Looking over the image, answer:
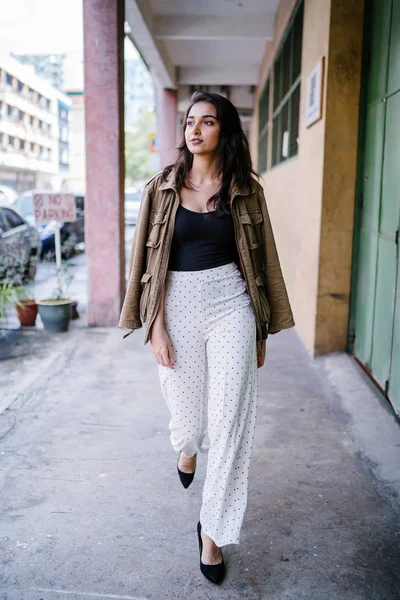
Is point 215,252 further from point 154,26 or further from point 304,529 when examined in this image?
point 154,26

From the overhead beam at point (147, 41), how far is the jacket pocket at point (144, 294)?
6.14 meters

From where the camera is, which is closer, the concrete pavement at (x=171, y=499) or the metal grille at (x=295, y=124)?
the concrete pavement at (x=171, y=499)

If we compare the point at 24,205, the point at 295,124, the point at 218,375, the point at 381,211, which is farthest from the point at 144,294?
the point at 24,205

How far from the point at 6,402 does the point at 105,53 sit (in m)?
4.19

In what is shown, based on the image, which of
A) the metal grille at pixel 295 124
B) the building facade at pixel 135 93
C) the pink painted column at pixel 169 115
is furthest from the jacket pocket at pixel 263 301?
the building facade at pixel 135 93

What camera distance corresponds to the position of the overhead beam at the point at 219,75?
12.9m

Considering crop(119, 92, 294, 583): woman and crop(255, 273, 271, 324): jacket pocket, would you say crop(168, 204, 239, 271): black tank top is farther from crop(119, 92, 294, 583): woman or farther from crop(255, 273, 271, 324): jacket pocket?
crop(255, 273, 271, 324): jacket pocket

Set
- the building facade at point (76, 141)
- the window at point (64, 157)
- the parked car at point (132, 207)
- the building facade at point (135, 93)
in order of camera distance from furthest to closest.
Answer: the building facade at point (135, 93), the building facade at point (76, 141), the window at point (64, 157), the parked car at point (132, 207)

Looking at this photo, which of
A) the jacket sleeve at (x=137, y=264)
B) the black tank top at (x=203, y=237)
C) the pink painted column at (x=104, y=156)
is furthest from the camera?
the pink painted column at (x=104, y=156)

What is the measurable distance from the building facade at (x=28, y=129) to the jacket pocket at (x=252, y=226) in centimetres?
3344

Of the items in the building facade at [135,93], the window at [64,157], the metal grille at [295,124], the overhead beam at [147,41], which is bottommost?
the metal grille at [295,124]

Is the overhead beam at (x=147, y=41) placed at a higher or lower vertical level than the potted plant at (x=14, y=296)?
higher

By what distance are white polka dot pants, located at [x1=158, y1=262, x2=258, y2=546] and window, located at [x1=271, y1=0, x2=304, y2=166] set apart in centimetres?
474

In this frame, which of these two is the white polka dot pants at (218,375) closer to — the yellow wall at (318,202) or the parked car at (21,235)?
the yellow wall at (318,202)
